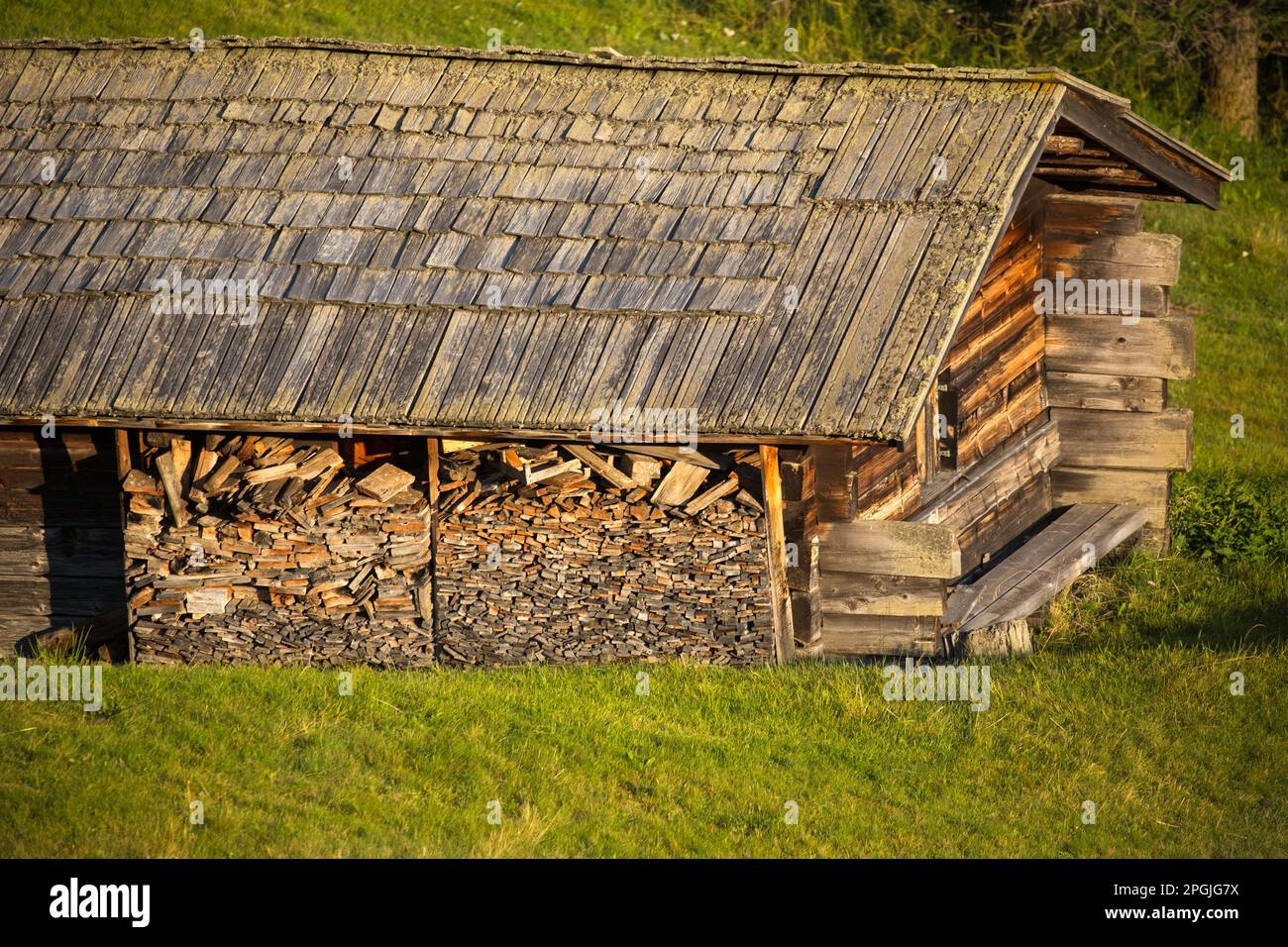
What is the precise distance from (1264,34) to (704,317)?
52.7ft


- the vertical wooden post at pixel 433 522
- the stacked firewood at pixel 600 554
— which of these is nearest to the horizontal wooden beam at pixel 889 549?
the stacked firewood at pixel 600 554

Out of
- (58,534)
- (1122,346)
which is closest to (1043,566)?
(1122,346)

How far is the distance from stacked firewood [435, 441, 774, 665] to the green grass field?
404mm

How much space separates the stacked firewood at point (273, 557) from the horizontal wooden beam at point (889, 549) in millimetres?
2763

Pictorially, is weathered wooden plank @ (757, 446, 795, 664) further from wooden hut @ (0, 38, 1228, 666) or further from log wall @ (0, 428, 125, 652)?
log wall @ (0, 428, 125, 652)

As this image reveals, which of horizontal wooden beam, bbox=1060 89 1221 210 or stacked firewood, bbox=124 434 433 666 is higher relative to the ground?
horizontal wooden beam, bbox=1060 89 1221 210

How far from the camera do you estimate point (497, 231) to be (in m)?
10.6

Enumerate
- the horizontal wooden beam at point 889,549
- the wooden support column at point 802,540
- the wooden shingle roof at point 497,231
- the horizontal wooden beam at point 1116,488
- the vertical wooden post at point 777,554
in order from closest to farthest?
the wooden shingle roof at point 497,231, the vertical wooden post at point 777,554, the wooden support column at point 802,540, the horizontal wooden beam at point 889,549, the horizontal wooden beam at point 1116,488

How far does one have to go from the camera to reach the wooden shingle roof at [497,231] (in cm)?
973

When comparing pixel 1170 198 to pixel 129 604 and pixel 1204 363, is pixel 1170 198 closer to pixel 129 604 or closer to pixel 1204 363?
pixel 1204 363

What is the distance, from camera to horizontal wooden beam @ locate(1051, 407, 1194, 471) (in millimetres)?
13266

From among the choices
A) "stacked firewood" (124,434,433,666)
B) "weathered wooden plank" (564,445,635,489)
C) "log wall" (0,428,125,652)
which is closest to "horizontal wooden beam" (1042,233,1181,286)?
"weathered wooden plank" (564,445,635,489)

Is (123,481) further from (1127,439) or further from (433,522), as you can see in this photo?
(1127,439)

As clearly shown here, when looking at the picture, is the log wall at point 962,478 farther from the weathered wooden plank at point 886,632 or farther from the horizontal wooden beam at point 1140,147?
the horizontal wooden beam at point 1140,147
